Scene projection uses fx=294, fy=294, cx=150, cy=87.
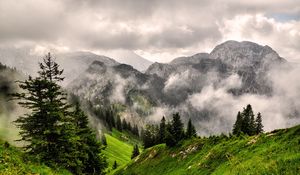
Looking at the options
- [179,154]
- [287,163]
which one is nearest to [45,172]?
[287,163]

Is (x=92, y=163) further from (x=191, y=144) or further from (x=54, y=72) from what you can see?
(x=54, y=72)

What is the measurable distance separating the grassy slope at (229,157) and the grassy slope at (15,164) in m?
14.3

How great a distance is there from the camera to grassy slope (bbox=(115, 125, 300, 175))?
18.7 m

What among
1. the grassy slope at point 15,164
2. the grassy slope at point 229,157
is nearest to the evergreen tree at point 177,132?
the grassy slope at point 229,157

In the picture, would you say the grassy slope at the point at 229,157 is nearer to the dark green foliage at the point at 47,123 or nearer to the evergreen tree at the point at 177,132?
the evergreen tree at the point at 177,132

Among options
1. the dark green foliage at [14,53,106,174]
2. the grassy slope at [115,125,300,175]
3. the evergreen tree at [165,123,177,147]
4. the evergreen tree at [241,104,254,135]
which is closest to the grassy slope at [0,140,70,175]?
the dark green foliage at [14,53,106,174]

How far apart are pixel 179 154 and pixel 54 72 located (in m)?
35.4

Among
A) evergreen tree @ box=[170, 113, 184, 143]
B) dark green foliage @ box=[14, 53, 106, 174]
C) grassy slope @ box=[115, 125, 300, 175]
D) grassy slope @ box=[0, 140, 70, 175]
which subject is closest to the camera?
grassy slope @ box=[115, 125, 300, 175]

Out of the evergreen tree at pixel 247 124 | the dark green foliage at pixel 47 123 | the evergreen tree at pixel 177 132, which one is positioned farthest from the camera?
the evergreen tree at pixel 247 124

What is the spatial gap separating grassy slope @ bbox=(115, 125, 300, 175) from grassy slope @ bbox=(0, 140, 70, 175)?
14253 millimetres

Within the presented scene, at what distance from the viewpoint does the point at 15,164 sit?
21828 mm

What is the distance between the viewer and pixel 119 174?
273ft

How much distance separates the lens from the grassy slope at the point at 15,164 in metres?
20.0

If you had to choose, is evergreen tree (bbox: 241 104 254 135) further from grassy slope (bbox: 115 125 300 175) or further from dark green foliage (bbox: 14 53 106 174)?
dark green foliage (bbox: 14 53 106 174)
